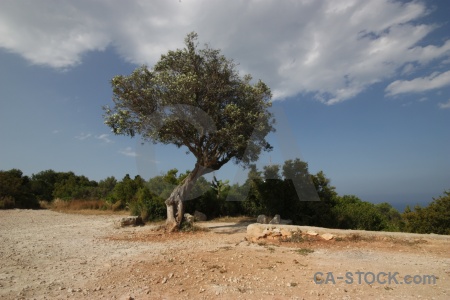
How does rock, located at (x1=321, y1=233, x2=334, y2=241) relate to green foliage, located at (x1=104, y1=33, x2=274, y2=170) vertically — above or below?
below

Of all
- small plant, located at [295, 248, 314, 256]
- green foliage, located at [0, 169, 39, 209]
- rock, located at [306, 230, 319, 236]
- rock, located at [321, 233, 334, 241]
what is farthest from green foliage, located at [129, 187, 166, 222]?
green foliage, located at [0, 169, 39, 209]

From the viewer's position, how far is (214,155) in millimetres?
11930

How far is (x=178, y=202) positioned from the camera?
38.7 feet

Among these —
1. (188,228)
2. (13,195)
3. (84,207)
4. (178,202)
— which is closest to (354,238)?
(188,228)

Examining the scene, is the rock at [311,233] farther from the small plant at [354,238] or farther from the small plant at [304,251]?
the small plant at [304,251]

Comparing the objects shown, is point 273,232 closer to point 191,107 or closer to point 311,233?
point 311,233

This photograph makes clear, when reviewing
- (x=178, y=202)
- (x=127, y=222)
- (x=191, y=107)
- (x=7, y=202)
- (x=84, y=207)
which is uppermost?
(x=191, y=107)

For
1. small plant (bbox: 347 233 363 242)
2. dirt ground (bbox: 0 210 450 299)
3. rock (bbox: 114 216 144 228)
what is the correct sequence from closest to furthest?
dirt ground (bbox: 0 210 450 299) → small plant (bbox: 347 233 363 242) → rock (bbox: 114 216 144 228)

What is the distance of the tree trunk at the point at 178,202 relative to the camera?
11641mm

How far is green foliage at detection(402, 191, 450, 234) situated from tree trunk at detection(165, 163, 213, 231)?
25.6 feet

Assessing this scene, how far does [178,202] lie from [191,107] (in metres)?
3.97

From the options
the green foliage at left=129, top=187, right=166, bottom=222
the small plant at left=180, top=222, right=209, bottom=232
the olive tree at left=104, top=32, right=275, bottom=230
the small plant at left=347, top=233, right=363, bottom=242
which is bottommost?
the small plant at left=347, top=233, right=363, bottom=242

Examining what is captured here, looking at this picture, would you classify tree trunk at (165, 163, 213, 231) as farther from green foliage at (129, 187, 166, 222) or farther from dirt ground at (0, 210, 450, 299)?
green foliage at (129, 187, 166, 222)

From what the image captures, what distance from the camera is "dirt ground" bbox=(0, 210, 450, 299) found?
4.69 meters
